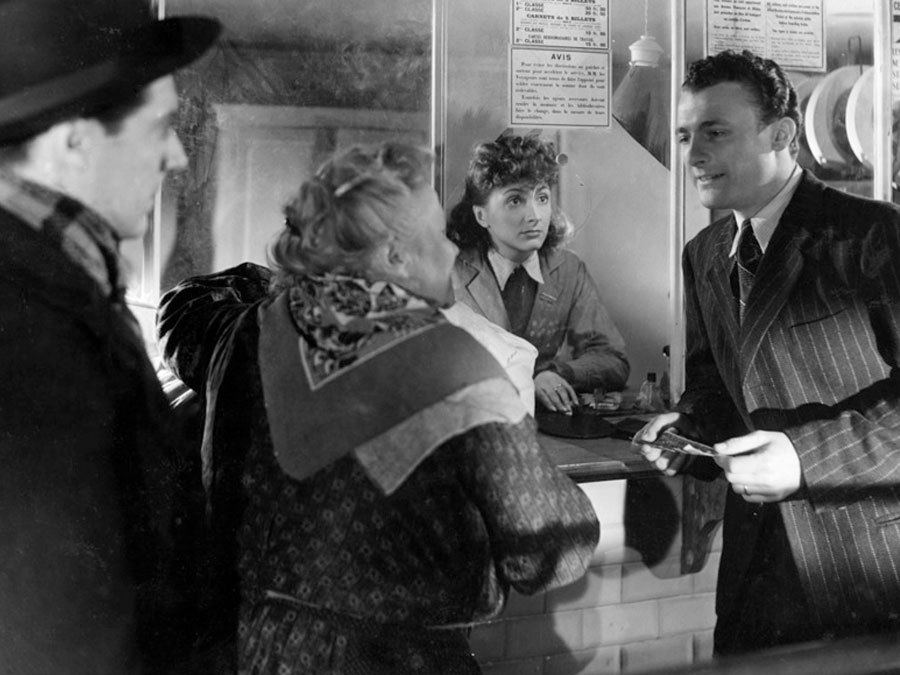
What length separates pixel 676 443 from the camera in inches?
79.7

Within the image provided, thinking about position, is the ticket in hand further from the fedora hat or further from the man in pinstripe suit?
the fedora hat

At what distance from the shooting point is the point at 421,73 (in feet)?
5.88

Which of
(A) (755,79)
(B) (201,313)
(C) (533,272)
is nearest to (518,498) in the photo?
(C) (533,272)

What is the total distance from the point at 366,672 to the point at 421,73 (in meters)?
1.12

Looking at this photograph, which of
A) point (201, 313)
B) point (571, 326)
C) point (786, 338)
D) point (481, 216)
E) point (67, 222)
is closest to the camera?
point (67, 222)

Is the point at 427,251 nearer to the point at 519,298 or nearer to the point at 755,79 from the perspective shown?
the point at 519,298

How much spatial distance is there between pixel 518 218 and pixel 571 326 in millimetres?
256

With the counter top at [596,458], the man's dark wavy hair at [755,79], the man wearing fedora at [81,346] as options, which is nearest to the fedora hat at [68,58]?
the man wearing fedora at [81,346]

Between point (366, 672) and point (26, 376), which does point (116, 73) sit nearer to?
point (26, 376)

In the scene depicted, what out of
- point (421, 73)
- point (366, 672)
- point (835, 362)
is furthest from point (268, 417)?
point (835, 362)

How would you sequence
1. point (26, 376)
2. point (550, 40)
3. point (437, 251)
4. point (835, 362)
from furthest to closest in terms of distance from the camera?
1. point (835, 362)
2. point (550, 40)
3. point (437, 251)
4. point (26, 376)

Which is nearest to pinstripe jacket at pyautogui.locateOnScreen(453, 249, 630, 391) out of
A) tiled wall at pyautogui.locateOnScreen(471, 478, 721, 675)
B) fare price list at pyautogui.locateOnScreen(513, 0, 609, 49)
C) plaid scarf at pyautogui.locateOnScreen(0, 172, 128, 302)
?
tiled wall at pyautogui.locateOnScreen(471, 478, 721, 675)

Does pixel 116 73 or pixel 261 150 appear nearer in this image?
pixel 116 73

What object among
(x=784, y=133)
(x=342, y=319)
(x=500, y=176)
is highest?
(x=784, y=133)
